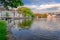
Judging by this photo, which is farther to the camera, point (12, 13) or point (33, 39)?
point (12, 13)

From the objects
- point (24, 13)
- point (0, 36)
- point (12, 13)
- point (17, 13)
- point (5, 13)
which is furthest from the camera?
point (24, 13)

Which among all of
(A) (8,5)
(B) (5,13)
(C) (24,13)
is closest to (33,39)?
(A) (8,5)

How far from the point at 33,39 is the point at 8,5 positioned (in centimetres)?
268

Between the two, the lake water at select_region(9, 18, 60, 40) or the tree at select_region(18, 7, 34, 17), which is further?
the tree at select_region(18, 7, 34, 17)

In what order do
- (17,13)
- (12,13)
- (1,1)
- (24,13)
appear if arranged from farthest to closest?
(24,13)
(17,13)
(12,13)
(1,1)

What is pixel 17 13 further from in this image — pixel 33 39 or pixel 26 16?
pixel 33 39

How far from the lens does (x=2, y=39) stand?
10570 mm

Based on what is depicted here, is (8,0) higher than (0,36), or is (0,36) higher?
(8,0)

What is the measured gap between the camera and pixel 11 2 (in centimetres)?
1302

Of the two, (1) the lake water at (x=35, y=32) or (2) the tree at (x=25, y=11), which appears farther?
(2) the tree at (x=25, y=11)

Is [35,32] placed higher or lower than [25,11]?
lower

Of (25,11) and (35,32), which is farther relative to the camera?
(25,11)

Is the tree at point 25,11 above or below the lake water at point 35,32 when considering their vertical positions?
above

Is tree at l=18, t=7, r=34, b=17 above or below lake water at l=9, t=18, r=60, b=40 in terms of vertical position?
above
